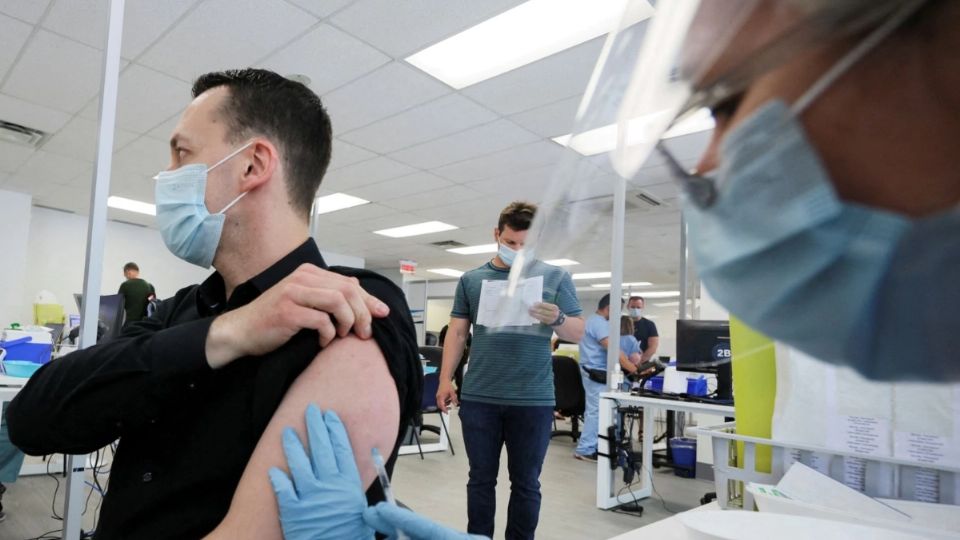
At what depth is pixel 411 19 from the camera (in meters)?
2.77

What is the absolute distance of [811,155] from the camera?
0.24 m

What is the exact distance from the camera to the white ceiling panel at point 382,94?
11.1ft

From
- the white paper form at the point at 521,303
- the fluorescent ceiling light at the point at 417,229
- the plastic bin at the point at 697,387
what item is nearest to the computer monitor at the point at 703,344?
the plastic bin at the point at 697,387

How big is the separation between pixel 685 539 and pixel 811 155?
1.73 ft

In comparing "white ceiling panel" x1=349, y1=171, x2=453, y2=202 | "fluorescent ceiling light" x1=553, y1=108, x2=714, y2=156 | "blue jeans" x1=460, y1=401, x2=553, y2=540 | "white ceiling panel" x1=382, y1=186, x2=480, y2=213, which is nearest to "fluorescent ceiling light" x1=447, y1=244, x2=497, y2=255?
"white ceiling panel" x1=382, y1=186, x2=480, y2=213

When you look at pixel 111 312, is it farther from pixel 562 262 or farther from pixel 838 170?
pixel 838 170

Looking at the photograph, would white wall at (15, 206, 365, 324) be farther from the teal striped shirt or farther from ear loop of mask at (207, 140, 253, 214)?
ear loop of mask at (207, 140, 253, 214)

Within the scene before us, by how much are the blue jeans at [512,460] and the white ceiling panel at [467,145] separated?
8.37ft

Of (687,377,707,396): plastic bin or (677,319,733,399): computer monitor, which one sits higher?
(677,319,733,399): computer monitor

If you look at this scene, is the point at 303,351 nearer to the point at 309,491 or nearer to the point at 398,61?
the point at 309,491

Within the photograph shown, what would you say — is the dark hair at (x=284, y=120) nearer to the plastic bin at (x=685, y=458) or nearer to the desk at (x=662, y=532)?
the desk at (x=662, y=532)

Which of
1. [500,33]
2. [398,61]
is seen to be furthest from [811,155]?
[398,61]

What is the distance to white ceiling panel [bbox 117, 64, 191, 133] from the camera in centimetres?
353

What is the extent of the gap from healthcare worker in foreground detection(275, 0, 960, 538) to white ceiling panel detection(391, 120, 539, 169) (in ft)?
12.6
